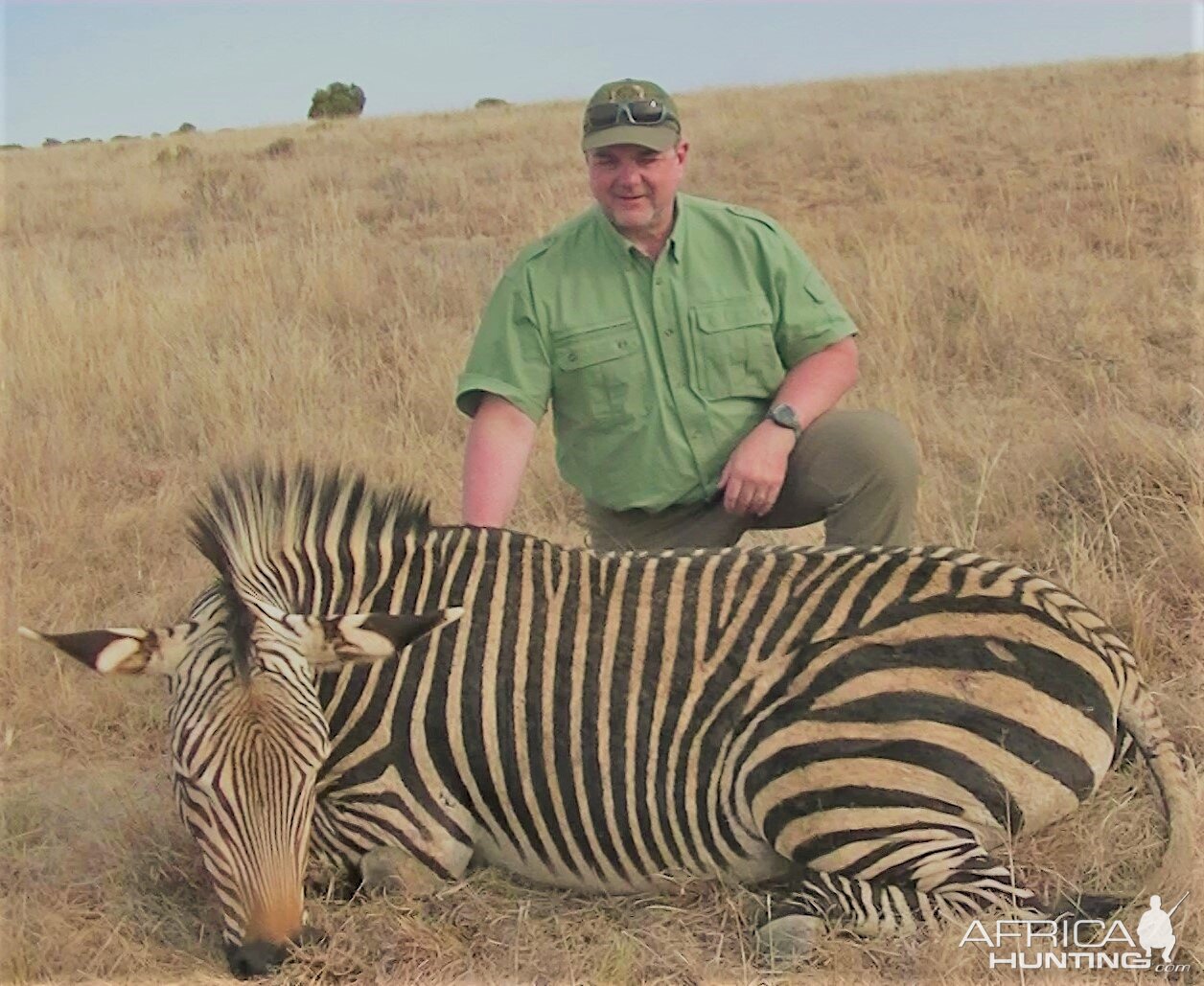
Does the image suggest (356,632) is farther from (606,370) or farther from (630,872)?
(606,370)

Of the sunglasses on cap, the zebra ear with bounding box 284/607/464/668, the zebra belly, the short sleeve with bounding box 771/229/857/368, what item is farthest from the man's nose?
the zebra belly

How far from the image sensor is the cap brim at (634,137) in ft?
12.6

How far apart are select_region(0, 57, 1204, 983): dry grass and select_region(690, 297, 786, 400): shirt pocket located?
116cm

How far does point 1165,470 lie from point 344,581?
331cm

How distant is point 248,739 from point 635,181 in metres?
2.21

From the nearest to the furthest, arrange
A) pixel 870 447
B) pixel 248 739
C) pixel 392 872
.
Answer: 1. pixel 248 739
2. pixel 392 872
3. pixel 870 447

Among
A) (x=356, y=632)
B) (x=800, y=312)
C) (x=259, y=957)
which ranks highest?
(x=800, y=312)

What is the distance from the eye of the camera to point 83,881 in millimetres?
3314

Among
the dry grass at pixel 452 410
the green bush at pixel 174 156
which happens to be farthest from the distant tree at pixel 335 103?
the dry grass at pixel 452 410

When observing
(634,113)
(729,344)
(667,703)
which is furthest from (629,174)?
(667,703)

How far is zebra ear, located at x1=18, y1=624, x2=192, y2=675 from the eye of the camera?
8.04ft

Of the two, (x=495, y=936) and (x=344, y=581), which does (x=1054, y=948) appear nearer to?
(x=495, y=936)

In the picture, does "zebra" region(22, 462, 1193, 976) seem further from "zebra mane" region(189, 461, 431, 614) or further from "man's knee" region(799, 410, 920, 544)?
"man's knee" region(799, 410, 920, 544)

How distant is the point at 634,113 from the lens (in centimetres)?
388
